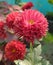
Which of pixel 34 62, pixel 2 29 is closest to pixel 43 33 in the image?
pixel 34 62

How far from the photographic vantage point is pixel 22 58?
1.20 metres

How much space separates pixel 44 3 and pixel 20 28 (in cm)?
353

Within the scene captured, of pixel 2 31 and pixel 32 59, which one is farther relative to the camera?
pixel 2 31

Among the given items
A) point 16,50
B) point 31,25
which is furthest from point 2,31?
point 31,25

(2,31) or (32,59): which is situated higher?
(2,31)

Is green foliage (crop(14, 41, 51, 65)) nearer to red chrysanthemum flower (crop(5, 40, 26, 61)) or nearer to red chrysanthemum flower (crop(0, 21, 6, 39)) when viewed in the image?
red chrysanthemum flower (crop(5, 40, 26, 61))

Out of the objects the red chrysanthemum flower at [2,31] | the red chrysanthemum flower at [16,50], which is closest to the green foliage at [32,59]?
the red chrysanthemum flower at [16,50]

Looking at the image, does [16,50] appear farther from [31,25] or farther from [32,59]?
[31,25]

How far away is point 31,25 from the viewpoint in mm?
1023

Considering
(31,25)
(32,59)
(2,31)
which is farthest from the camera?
(2,31)

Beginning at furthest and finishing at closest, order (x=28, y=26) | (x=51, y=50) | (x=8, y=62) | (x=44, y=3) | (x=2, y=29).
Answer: (x=44, y=3)
(x=51, y=50)
(x=8, y=62)
(x=2, y=29)
(x=28, y=26)

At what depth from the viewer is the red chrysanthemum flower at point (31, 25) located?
3.37 feet

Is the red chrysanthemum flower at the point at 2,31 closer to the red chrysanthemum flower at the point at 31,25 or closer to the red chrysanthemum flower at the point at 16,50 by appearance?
the red chrysanthemum flower at the point at 16,50

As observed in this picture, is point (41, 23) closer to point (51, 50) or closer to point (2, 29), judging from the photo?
point (2, 29)
